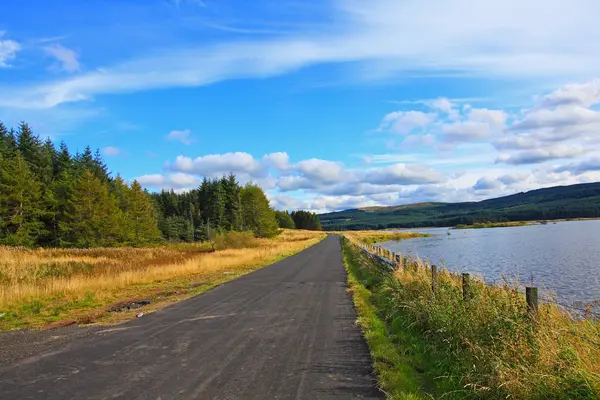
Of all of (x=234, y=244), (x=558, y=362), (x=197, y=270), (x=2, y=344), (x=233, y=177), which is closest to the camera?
(x=558, y=362)

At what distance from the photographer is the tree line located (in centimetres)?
4203

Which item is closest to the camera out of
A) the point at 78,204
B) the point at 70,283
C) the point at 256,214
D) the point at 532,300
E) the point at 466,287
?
the point at 532,300

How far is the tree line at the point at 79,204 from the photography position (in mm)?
42031

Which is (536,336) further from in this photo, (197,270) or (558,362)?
(197,270)

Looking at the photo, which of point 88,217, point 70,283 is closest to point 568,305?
point 70,283

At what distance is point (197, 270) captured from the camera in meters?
24.5

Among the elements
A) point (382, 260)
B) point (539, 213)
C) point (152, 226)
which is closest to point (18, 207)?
point (152, 226)

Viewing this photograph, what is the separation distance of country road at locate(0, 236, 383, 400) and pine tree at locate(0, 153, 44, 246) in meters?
37.2

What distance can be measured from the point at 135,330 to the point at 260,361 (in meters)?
4.09

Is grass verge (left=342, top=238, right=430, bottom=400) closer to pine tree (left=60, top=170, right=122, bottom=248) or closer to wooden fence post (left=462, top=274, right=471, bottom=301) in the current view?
wooden fence post (left=462, top=274, right=471, bottom=301)

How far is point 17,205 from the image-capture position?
42344 millimetres

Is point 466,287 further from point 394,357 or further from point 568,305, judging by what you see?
point 568,305

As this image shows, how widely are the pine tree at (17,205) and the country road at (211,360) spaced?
37.2 meters

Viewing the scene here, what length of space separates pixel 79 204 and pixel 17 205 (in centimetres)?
571
